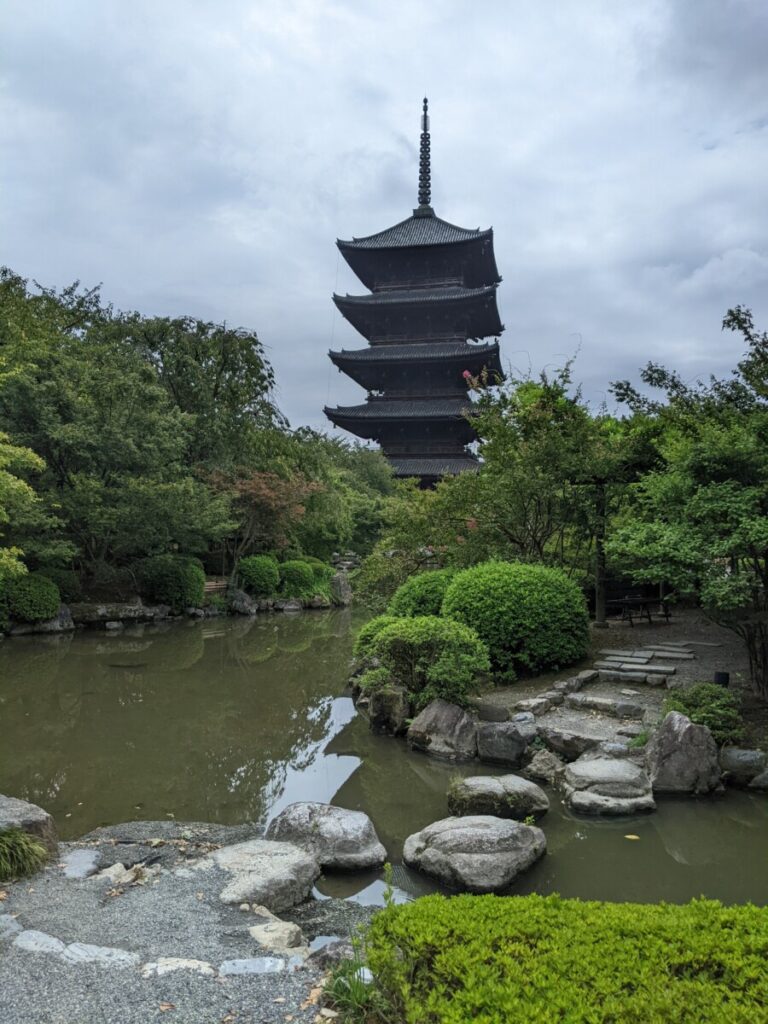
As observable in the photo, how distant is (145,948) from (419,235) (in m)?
29.7

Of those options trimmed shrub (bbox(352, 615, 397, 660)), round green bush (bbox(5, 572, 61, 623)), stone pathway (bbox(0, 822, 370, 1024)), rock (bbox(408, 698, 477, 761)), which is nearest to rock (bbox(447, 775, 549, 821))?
rock (bbox(408, 698, 477, 761))

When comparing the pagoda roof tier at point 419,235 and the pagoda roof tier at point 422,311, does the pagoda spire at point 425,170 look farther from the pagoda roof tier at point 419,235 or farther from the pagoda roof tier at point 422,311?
the pagoda roof tier at point 422,311

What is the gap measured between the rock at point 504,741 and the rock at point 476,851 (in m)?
1.80

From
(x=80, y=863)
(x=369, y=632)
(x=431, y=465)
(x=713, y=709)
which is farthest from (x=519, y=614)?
(x=431, y=465)

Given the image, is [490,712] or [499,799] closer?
[499,799]

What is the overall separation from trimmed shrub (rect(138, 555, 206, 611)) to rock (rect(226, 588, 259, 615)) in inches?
58.3

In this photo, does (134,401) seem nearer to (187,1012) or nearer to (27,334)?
(27,334)

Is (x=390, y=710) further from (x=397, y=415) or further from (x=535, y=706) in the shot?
(x=397, y=415)

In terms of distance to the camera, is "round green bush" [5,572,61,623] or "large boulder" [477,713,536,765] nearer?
"large boulder" [477,713,536,765]

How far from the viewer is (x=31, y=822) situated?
13.7ft

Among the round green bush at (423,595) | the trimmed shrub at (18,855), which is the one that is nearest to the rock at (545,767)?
the round green bush at (423,595)

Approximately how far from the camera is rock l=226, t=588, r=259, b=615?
19562 mm

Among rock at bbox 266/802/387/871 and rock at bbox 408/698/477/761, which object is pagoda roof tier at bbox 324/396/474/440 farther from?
rock at bbox 266/802/387/871

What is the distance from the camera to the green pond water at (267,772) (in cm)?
425
